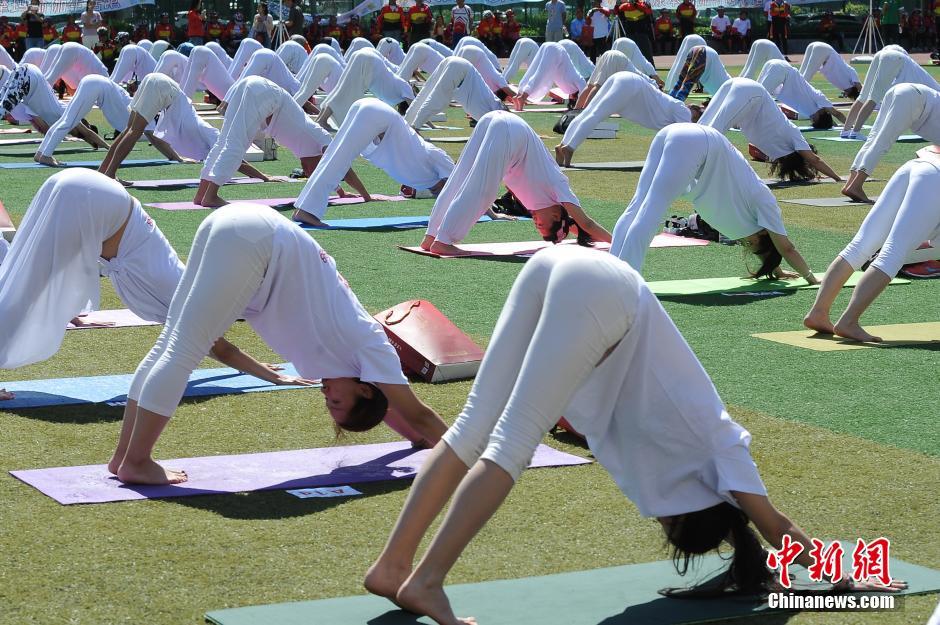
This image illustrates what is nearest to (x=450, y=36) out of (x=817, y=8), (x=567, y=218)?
(x=817, y=8)

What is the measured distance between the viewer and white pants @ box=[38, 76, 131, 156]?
685 inches

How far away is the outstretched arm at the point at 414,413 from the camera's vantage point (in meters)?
5.31

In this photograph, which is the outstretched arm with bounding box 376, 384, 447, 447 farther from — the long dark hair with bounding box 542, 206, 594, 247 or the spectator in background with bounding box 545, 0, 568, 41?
the spectator in background with bounding box 545, 0, 568, 41

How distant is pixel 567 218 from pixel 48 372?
440 centimetres

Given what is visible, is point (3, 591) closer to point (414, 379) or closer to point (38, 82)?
point (414, 379)

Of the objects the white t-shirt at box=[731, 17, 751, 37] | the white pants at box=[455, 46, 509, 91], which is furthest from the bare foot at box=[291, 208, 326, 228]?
the white t-shirt at box=[731, 17, 751, 37]

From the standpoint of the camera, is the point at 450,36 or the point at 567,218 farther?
the point at 450,36

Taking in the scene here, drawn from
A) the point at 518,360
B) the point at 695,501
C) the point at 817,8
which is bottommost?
the point at 817,8

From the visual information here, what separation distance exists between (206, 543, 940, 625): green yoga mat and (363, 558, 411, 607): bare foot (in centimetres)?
6

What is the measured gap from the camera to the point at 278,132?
556 inches

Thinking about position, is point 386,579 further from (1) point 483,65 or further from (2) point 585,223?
(1) point 483,65

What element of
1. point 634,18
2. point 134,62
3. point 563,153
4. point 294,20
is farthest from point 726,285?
point 294,20

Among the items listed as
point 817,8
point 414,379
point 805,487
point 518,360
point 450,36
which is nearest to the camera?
point 518,360

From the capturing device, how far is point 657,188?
8.65m
